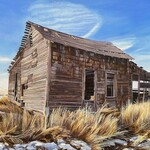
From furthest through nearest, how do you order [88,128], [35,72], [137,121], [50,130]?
[35,72], [137,121], [88,128], [50,130]

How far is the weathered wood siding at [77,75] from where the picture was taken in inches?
510

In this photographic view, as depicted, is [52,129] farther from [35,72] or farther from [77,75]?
[35,72]

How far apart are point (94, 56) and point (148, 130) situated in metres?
6.57

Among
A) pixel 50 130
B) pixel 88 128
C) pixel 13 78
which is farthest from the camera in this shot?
pixel 13 78

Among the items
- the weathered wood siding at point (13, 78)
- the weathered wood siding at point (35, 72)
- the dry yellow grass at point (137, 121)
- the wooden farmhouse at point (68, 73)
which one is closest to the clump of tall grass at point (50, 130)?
the dry yellow grass at point (137, 121)

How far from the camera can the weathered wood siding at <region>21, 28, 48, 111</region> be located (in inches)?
521

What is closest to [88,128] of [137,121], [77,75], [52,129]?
[52,129]

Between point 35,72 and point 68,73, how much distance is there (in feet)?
7.93

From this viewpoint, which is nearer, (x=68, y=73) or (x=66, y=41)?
(x=68, y=73)

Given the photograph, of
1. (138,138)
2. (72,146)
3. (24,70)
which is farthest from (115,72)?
(72,146)

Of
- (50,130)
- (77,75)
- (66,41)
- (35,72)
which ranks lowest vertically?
(50,130)

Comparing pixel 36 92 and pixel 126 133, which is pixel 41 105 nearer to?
pixel 36 92

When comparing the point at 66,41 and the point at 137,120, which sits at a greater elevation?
the point at 66,41

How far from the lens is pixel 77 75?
45.7 feet
